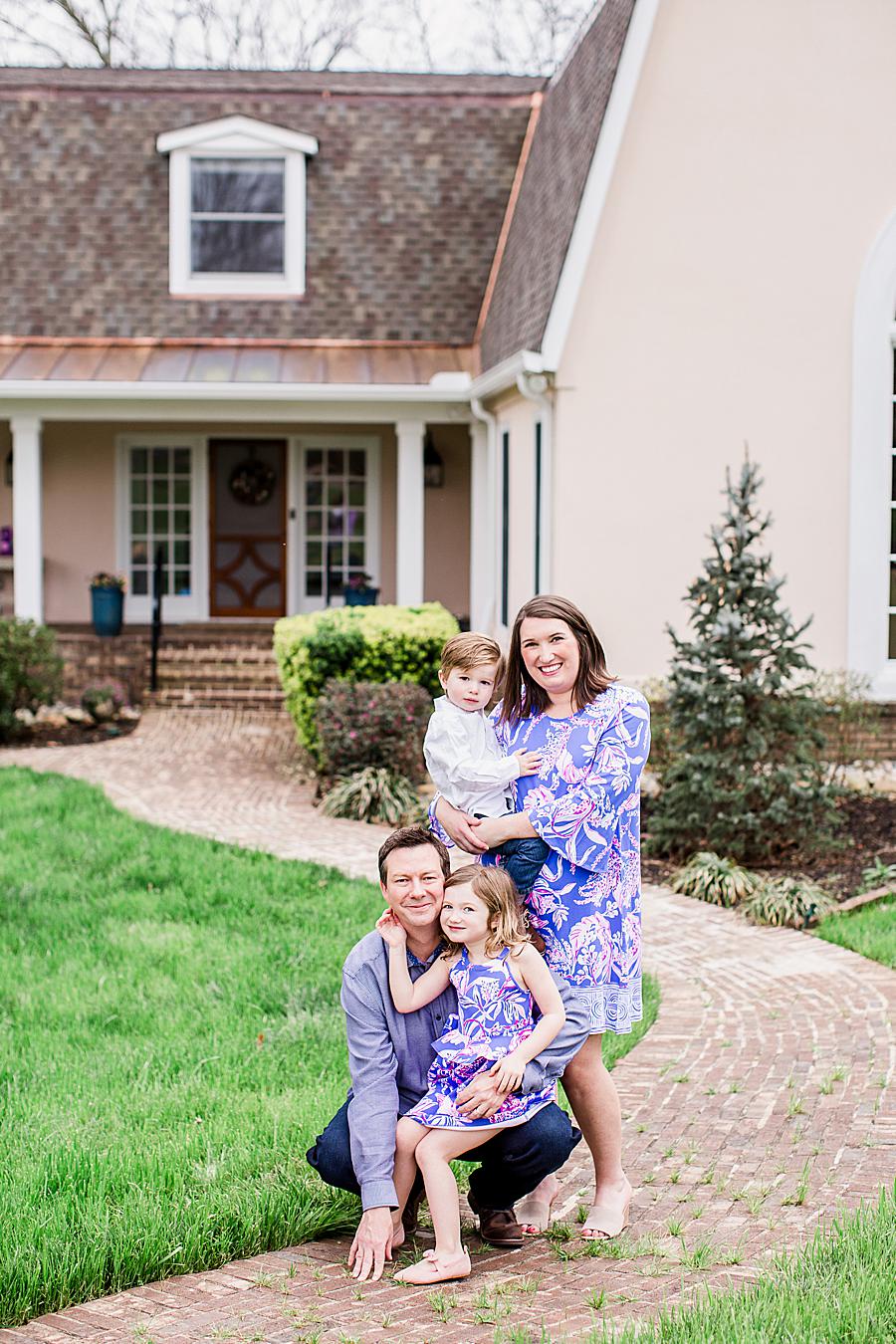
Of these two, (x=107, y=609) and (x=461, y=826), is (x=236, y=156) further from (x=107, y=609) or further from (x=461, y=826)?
(x=461, y=826)

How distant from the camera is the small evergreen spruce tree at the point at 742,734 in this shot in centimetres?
884

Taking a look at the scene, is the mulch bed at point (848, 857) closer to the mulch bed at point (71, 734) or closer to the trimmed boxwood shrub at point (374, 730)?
the trimmed boxwood shrub at point (374, 730)

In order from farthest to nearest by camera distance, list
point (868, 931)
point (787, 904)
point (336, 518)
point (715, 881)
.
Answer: point (336, 518) < point (715, 881) < point (787, 904) < point (868, 931)

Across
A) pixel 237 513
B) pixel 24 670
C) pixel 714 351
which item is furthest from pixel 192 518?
pixel 714 351

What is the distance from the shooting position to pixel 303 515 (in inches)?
693

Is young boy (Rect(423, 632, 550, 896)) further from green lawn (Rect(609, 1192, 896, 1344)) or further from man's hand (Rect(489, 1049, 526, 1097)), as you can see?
green lawn (Rect(609, 1192, 896, 1344))

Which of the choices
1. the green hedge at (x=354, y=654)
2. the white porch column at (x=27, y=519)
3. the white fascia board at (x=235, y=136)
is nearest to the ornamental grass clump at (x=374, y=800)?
the green hedge at (x=354, y=654)

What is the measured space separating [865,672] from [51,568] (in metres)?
9.33

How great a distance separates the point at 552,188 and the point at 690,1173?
10.3m

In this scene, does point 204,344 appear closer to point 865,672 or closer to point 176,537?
point 176,537

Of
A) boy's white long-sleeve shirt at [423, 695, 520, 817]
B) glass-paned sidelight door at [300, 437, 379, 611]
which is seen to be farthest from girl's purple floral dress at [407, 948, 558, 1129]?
glass-paned sidelight door at [300, 437, 379, 611]

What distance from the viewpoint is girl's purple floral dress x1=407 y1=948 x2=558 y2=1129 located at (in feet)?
12.6

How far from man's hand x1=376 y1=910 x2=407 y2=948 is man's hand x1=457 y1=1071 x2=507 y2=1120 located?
0.40 metres

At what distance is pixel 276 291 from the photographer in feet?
51.9
